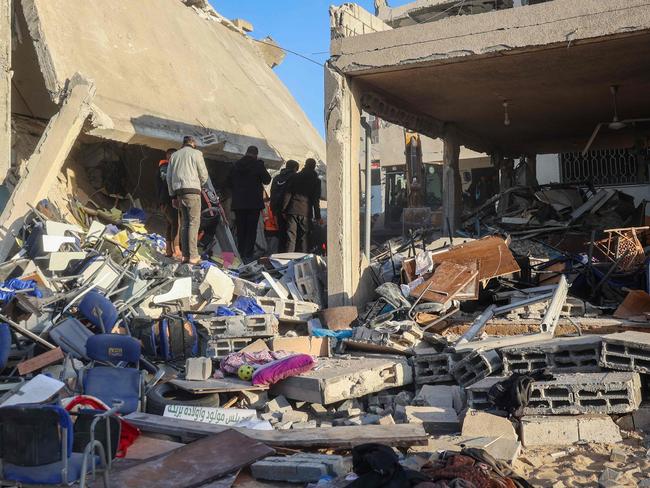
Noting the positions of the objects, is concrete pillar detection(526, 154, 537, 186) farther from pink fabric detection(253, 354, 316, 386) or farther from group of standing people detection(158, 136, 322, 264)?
pink fabric detection(253, 354, 316, 386)

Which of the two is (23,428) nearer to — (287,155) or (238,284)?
(238,284)

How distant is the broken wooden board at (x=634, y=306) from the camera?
759cm

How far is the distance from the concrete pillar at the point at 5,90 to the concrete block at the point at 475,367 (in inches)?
322

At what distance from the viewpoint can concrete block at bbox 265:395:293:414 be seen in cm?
621

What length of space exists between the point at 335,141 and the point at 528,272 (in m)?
3.09

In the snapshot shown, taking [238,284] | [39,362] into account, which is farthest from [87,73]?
[39,362]

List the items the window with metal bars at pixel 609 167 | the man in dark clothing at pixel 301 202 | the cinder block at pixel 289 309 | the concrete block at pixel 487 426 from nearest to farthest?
the concrete block at pixel 487 426, the cinder block at pixel 289 309, the man in dark clothing at pixel 301 202, the window with metal bars at pixel 609 167

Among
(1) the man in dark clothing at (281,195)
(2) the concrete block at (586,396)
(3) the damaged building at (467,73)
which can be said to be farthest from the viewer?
(1) the man in dark clothing at (281,195)

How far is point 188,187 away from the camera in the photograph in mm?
10203

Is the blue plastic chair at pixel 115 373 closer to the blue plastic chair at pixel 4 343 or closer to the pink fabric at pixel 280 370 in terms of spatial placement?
the blue plastic chair at pixel 4 343

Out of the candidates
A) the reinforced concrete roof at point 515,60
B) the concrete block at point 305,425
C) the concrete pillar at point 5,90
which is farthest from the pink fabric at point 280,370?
the concrete pillar at point 5,90

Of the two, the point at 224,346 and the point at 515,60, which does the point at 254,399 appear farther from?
the point at 515,60

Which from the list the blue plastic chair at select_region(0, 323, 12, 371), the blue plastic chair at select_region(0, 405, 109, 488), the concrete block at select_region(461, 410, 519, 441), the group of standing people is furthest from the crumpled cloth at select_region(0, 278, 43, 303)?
the concrete block at select_region(461, 410, 519, 441)

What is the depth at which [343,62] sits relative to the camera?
350 inches
